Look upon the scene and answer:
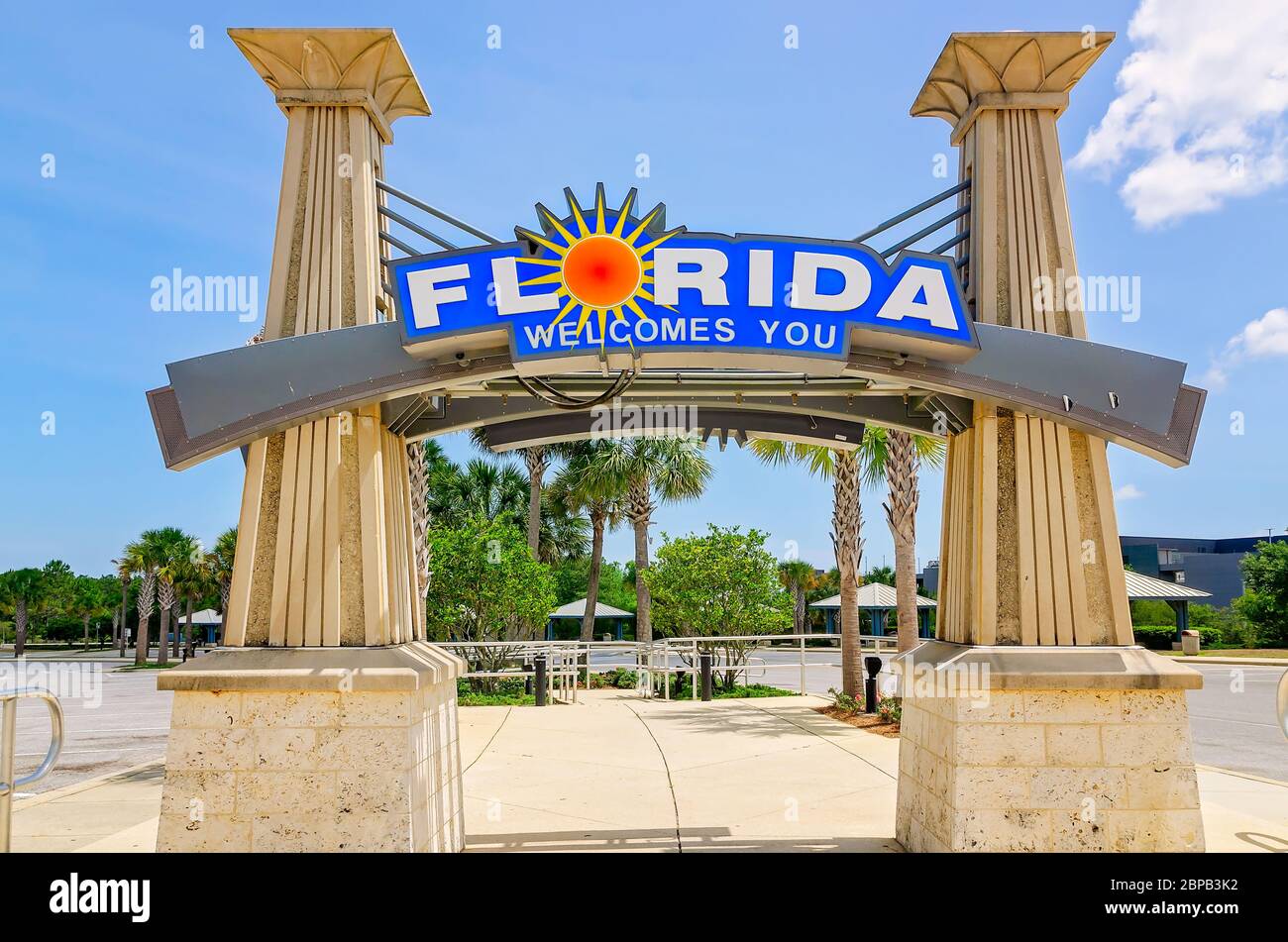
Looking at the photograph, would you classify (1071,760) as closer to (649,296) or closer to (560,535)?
(649,296)

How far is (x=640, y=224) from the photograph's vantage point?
5.67m

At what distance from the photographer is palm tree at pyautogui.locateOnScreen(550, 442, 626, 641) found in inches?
1067

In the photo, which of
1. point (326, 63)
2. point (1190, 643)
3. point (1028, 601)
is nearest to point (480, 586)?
point (326, 63)

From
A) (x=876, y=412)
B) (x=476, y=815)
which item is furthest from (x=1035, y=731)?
(x=476, y=815)

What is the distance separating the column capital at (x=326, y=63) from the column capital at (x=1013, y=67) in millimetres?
4091

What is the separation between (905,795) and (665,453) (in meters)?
20.2

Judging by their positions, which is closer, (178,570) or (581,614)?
(581,614)

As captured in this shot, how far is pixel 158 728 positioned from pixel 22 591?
5626 cm

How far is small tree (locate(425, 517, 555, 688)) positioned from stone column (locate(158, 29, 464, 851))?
12.7 meters

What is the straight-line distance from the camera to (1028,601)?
599cm

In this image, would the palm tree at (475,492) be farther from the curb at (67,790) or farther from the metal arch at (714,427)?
the metal arch at (714,427)

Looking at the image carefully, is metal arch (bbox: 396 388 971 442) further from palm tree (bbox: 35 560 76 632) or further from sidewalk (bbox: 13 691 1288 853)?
palm tree (bbox: 35 560 76 632)

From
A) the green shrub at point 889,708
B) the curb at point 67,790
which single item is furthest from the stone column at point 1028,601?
the curb at point 67,790

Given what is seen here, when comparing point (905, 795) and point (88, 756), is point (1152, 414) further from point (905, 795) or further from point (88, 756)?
point (88, 756)
